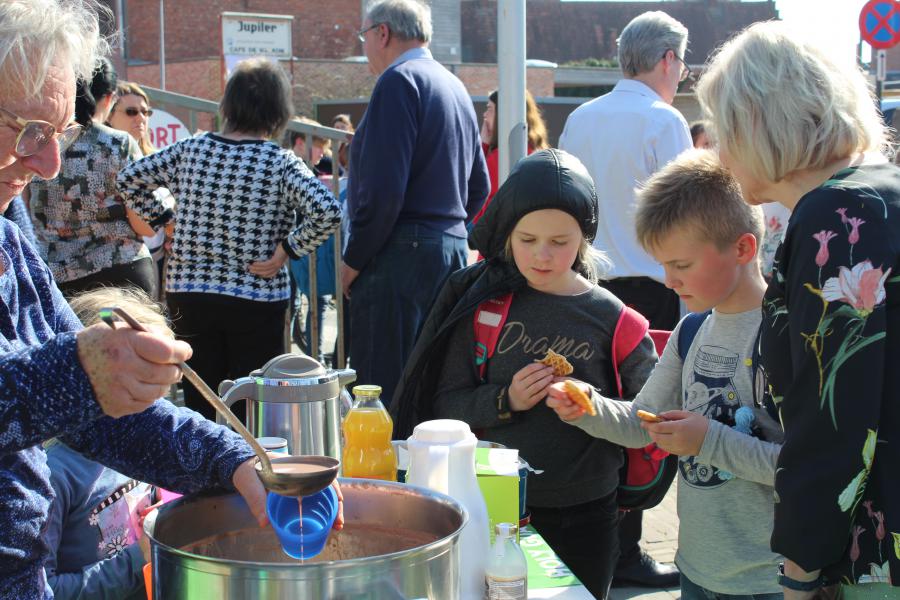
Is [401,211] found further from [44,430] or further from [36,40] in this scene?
[44,430]

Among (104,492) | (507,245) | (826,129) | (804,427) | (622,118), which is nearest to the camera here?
(804,427)

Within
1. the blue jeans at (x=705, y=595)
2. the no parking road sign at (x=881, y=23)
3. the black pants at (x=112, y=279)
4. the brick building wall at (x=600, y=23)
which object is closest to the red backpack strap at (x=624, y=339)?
the blue jeans at (x=705, y=595)

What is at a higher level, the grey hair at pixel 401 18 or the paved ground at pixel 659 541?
the grey hair at pixel 401 18

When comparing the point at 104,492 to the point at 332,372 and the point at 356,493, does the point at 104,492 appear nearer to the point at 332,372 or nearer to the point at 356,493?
the point at 332,372

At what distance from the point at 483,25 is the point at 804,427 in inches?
1695

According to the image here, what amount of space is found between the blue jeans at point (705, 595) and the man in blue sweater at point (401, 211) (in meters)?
1.79

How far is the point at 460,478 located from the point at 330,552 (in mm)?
303

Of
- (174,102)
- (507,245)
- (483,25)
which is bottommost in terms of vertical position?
(507,245)

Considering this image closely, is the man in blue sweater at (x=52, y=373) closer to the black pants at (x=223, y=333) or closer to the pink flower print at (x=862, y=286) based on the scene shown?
the pink flower print at (x=862, y=286)

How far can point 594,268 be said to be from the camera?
108 inches

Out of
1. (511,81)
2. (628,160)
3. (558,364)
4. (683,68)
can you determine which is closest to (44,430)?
(558,364)

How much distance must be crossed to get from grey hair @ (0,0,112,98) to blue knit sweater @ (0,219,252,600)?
0.77 feet

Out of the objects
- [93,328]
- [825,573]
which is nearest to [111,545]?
[93,328]

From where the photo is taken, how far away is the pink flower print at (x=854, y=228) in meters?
1.42
